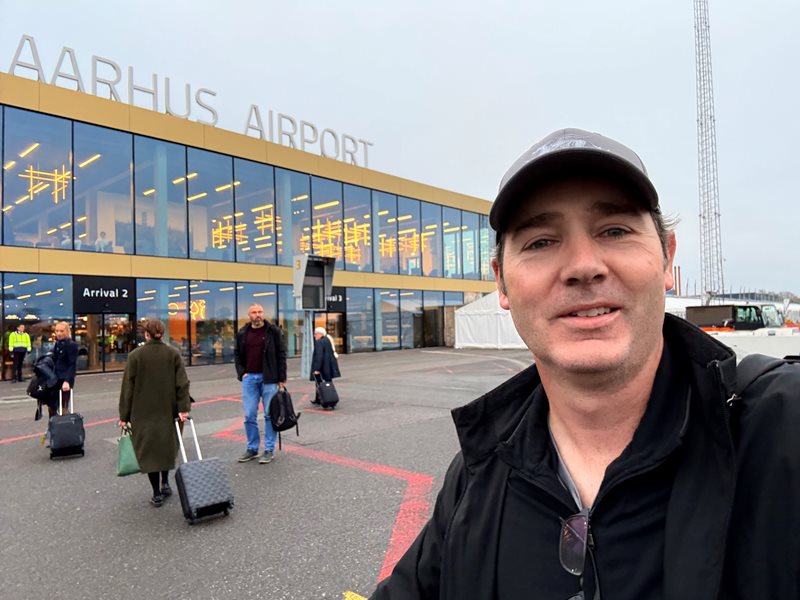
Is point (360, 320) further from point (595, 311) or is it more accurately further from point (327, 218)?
point (595, 311)

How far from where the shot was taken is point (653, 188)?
1054mm

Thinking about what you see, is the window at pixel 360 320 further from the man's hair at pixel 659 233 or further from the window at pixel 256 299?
the man's hair at pixel 659 233

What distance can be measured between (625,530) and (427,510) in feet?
11.9

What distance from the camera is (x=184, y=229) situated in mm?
19797

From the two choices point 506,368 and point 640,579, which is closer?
point 640,579

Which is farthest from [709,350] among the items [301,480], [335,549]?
[301,480]

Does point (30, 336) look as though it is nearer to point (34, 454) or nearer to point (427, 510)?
point (34, 454)

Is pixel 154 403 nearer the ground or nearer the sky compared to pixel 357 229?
nearer the ground

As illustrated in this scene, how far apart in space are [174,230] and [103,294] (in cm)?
374

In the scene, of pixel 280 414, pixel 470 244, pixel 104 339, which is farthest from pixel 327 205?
pixel 280 414

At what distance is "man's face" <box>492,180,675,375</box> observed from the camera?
3.34 ft

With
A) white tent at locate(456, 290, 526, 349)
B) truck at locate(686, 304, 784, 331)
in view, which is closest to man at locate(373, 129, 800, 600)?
truck at locate(686, 304, 784, 331)

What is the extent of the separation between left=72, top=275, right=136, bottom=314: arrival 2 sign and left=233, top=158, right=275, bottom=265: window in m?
4.72

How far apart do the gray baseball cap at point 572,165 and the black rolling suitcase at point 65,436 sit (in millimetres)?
7030
